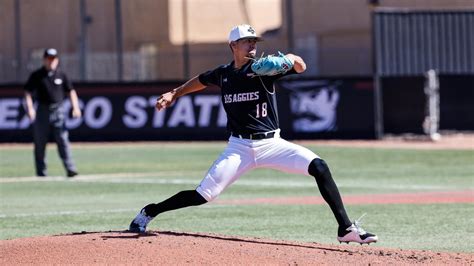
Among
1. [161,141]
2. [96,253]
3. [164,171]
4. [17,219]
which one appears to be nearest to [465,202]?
[17,219]

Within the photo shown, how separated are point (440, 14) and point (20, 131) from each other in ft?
40.7

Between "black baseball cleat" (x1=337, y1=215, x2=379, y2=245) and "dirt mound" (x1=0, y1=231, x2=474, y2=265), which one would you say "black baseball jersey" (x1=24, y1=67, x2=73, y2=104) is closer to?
"dirt mound" (x1=0, y1=231, x2=474, y2=265)

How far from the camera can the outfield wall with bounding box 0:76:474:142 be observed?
2909 centimetres

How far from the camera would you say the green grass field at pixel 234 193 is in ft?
38.2

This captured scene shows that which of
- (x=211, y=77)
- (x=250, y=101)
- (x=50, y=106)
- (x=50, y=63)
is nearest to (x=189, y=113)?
(x=50, y=63)

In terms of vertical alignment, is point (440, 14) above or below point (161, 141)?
above

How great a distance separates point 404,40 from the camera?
30.3m

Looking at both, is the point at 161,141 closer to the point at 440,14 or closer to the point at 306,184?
the point at 440,14

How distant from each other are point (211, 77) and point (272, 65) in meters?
1.00

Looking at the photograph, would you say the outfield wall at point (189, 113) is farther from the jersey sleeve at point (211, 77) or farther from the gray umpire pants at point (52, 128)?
the jersey sleeve at point (211, 77)

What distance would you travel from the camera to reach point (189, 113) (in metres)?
29.3

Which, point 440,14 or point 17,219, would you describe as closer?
point 17,219

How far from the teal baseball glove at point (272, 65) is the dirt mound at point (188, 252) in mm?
1499

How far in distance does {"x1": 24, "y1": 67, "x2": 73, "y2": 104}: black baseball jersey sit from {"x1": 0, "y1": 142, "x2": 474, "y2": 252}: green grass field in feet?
4.72
